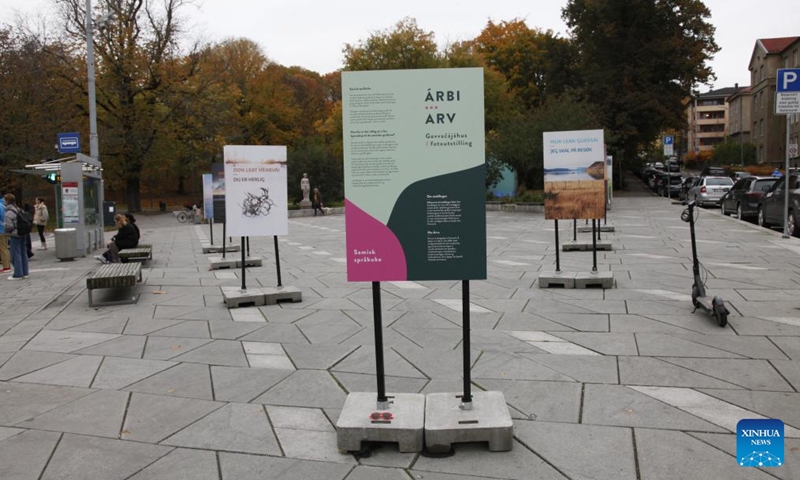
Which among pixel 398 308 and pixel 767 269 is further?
pixel 767 269

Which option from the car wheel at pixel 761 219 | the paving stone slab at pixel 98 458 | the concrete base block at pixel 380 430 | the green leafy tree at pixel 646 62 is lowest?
the paving stone slab at pixel 98 458

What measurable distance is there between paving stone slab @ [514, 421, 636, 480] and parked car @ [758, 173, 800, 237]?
561 inches

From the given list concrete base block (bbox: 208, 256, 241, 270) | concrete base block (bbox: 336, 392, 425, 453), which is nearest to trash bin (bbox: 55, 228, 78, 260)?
concrete base block (bbox: 208, 256, 241, 270)

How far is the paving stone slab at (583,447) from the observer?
3.59 metres

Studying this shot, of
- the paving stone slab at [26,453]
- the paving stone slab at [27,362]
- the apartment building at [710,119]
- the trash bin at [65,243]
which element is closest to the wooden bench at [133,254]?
the trash bin at [65,243]

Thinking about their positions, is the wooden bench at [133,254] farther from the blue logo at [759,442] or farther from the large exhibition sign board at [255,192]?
the blue logo at [759,442]

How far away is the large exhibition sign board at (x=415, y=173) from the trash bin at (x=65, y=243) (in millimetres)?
14366

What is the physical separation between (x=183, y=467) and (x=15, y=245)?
444 inches

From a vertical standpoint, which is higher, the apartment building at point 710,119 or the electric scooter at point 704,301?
the apartment building at point 710,119

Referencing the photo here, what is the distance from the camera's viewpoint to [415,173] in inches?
156

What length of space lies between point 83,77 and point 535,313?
39.1 metres

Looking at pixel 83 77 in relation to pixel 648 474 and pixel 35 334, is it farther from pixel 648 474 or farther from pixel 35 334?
pixel 648 474

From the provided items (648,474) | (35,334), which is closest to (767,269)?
(648,474)

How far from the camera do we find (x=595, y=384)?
16.5 ft
